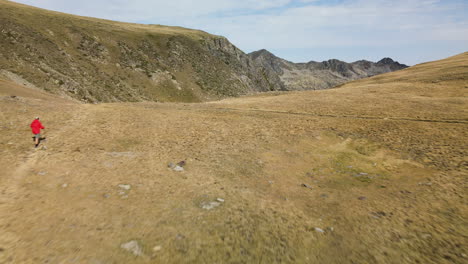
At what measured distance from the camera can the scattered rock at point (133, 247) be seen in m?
7.51

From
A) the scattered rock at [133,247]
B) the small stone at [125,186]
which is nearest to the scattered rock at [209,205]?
the scattered rock at [133,247]

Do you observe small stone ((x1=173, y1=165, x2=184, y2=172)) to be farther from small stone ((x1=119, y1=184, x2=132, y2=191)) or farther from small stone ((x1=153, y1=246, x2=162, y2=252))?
small stone ((x1=153, y1=246, x2=162, y2=252))

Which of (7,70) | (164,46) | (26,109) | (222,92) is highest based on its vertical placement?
(164,46)

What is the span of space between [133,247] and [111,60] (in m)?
94.3

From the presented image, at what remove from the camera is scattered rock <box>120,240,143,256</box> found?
7.51 metres

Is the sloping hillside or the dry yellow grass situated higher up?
the sloping hillside

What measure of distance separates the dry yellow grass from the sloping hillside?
155 feet

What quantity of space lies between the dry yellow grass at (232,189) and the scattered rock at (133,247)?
6.7 inches

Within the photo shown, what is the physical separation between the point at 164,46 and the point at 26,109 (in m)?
98.8

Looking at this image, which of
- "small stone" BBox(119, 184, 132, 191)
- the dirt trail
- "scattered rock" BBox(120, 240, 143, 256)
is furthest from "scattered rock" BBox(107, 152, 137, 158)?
"scattered rock" BBox(120, 240, 143, 256)

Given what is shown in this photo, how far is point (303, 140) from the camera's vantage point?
2139cm

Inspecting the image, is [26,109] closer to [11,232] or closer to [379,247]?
[11,232]

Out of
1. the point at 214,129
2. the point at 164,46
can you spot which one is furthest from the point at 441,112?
the point at 164,46

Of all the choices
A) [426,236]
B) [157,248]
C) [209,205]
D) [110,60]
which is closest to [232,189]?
[209,205]
